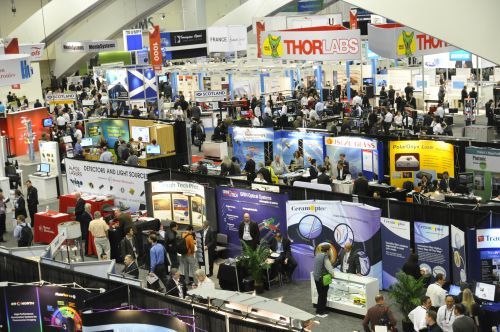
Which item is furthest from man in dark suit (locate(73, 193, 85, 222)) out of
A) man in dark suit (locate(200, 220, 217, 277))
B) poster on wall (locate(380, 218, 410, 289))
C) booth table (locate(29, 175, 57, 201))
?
poster on wall (locate(380, 218, 410, 289))

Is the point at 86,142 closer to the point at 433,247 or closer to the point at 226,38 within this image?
the point at 226,38

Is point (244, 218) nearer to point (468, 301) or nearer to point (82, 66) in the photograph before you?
point (468, 301)

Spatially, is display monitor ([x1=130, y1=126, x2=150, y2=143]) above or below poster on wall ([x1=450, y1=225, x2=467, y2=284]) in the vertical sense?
above

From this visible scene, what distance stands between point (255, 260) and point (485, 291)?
11.7 ft

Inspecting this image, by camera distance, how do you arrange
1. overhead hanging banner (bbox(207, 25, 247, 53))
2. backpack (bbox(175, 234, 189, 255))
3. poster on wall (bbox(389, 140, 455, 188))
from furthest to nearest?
overhead hanging banner (bbox(207, 25, 247, 53)), poster on wall (bbox(389, 140, 455, 188)), backpack (bbox(175, 234, 189, 255))

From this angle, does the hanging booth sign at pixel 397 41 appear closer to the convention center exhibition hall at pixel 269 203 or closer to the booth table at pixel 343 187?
the convention center exhibition hall at pixel 269 203

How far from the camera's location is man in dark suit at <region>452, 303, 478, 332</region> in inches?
357

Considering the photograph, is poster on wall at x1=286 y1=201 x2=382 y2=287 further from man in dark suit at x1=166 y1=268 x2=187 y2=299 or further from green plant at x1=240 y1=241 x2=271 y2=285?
man in dark suit at x1=166 y1=268 x2=187 y2=299

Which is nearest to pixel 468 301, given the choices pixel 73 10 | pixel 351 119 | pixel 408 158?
pixel 408 158

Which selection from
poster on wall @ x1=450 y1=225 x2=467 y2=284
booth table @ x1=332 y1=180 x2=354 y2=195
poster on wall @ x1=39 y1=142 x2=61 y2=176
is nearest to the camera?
poster on wall @ x1=450 y1=225 x2=467 y2=284

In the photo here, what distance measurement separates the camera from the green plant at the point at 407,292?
34.1ft

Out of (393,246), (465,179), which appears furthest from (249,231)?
(465,179)

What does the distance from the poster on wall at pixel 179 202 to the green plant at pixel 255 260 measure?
2.62 meters

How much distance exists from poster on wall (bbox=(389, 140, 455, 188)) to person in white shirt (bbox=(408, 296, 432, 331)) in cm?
711
